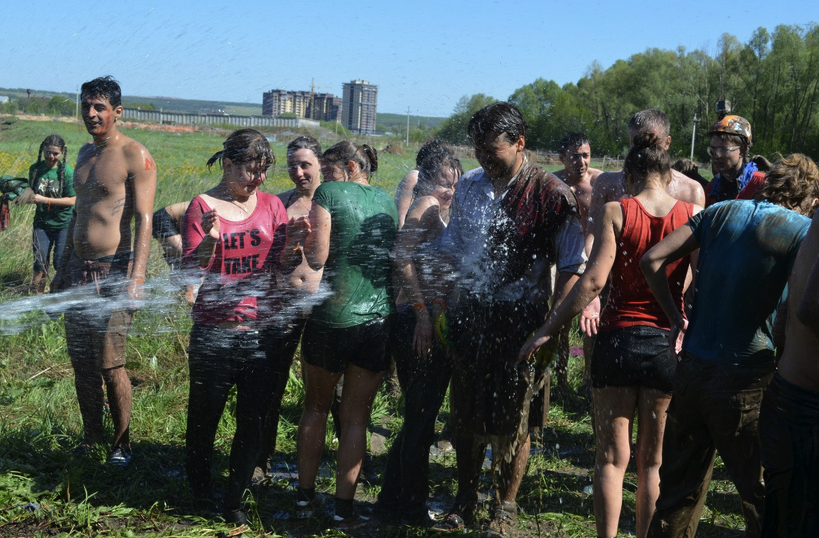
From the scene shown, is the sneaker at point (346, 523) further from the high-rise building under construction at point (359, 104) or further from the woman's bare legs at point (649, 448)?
the high-rise building under construction at point (359, 104)

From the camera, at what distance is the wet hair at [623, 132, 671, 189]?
3.30 m

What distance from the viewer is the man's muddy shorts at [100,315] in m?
4.02

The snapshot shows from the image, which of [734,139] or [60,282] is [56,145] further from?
[734,139]

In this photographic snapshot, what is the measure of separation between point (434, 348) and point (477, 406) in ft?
1.15

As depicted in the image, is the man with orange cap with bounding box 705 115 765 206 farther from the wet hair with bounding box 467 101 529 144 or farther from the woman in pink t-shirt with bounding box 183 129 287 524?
the woman in pink t-shirt with bounding box 183 129 287 524

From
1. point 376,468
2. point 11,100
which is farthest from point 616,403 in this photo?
point 11,100

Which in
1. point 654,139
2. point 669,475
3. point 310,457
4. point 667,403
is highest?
point 654,139

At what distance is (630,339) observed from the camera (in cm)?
Answer: 321

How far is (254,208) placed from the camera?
3.67 meters

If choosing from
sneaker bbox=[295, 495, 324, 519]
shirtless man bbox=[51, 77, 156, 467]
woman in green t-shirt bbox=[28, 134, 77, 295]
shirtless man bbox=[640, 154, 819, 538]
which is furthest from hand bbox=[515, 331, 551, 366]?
woman in green t-shirt bbox=[28, 134, 77, 295]

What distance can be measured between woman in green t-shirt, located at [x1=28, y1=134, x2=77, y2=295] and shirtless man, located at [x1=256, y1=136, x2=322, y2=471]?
11.8 feet

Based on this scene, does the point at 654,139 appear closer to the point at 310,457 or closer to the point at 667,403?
the point at 667,403

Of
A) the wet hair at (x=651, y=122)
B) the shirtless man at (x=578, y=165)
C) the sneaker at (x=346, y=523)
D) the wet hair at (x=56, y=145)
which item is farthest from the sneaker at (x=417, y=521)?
the wet hair at (x=56, y=145)

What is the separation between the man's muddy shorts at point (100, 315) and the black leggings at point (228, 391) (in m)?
0.70
